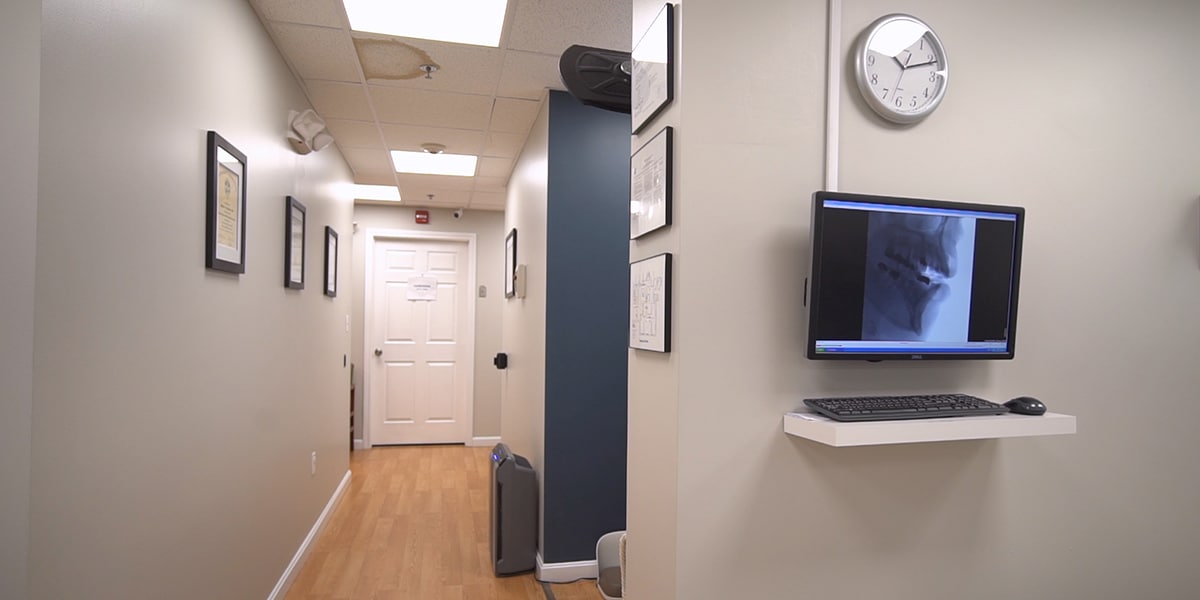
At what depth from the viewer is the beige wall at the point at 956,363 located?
1.45 meters

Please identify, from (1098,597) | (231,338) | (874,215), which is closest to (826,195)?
(874,215)

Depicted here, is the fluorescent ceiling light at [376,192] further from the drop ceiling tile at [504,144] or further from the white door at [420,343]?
the drop ceiling tile at [504,144]

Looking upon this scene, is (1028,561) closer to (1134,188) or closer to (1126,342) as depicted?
(1126,342)

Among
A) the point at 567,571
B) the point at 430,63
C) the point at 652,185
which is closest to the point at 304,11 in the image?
the point at 430,63

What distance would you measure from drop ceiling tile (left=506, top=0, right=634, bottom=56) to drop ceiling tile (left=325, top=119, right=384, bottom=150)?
152 centimetres

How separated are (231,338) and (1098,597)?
9.23ft

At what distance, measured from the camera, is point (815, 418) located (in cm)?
142

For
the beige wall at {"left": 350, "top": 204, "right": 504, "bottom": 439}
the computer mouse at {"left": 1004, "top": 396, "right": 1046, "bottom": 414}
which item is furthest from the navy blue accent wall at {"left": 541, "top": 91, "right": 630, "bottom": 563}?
the beige wall at {"left": 350, "top": 204, "right": 504, "bottom": 439}

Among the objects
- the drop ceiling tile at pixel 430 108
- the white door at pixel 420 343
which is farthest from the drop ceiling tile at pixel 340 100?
the white door at pixel 420 343

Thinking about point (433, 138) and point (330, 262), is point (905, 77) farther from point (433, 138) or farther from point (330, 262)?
point (330, 262)

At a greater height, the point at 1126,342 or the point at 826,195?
the point at 826,195

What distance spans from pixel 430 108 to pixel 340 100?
1.52ft

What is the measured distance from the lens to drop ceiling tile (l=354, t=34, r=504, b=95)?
2.60 metres

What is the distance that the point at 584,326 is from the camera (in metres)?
3.21
